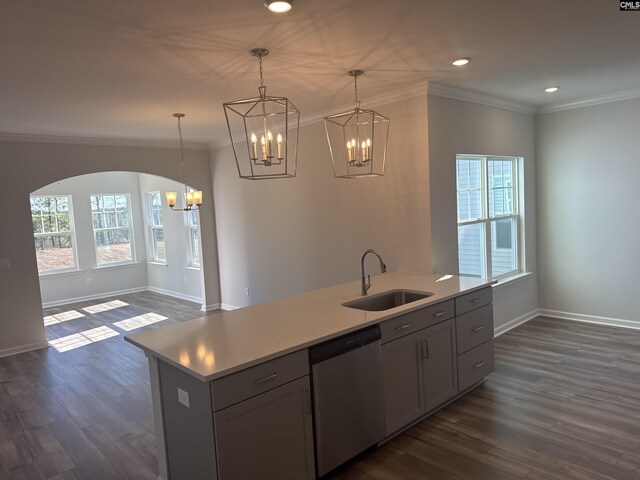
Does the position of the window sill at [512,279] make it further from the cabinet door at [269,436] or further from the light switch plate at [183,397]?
the light switch plate at [183,397]

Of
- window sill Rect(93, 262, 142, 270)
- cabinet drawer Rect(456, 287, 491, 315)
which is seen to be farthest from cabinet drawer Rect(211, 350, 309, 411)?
window sill Rect(93, 262, 142, 270)

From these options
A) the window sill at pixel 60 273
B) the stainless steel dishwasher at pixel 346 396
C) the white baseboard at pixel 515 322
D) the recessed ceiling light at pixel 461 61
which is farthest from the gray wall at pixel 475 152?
the window sill at pixel 60 273

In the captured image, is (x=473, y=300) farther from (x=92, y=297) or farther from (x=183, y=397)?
(x=92, y=297)

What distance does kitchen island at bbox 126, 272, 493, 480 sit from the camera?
206cm

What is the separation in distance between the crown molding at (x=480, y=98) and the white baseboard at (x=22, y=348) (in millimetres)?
5285

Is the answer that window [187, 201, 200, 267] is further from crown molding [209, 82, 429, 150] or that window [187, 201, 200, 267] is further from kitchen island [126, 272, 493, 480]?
kitchen island [126, 272, 493, 480]

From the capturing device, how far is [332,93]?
4012 millimetres

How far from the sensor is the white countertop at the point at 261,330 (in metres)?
2.15

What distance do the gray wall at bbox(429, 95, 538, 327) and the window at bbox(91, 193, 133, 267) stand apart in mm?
6990

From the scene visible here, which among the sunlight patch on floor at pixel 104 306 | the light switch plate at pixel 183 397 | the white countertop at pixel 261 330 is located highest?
the white countertop at pixel 261 330

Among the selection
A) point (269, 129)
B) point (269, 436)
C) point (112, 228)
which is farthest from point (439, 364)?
point (112, 228)

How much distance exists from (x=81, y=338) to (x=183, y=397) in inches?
172

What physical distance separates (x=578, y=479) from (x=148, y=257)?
836cm

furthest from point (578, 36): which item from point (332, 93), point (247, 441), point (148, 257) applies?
point (148, 257)
